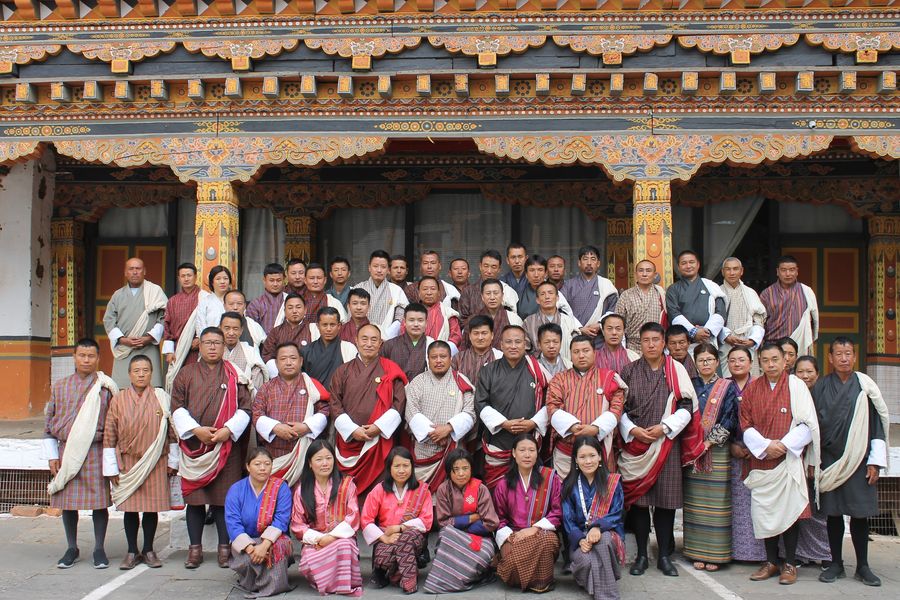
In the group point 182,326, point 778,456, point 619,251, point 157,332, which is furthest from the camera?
point 619,251

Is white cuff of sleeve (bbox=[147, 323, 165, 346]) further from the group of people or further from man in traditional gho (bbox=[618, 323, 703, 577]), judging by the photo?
man in traditional gho (bbox=[618, 323, 703, 577])

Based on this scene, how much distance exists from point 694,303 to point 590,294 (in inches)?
31.1

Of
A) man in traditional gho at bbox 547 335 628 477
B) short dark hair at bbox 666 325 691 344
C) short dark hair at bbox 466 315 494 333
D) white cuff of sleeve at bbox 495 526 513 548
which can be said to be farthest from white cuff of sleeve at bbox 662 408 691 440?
short dark hair at bbox 466 315 494 333

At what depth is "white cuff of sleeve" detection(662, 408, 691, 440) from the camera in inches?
220

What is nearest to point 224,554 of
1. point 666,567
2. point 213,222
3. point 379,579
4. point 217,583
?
point 217,583

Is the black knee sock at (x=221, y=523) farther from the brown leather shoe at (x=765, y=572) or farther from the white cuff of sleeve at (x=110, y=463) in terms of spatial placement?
the brown leather shoe at (x=765, y=572)

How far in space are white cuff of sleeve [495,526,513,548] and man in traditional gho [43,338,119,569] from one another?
2.46 meters

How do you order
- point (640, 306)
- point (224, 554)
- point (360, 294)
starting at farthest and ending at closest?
1. point (640, 306)
2. point (360, 294)
3. point (224, 554)

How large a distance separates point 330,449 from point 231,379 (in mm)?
848

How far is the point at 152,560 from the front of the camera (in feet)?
19.2

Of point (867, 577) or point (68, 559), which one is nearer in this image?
point (867, 577)

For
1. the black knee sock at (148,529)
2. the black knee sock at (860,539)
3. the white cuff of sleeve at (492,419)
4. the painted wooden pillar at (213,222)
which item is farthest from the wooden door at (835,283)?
the black knee sock at (148,529)

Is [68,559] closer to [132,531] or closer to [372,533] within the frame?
[132,531]

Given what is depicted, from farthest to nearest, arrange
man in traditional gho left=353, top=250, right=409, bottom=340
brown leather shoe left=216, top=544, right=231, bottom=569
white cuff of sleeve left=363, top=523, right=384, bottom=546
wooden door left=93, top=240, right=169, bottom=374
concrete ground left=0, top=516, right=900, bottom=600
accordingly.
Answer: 1. wooden door left=93, top=240, right=169, bottom=374
2. man in traditional gho left=353, top=250, right=409, bottom=340
3. brown leather shoe left=216, top=544, right=231, bottom=569
4. white cuff of sleeve left=363, top=523, right=384, bottom=546
5. concrete ground left=0, top=516, right=900, bottom=600
